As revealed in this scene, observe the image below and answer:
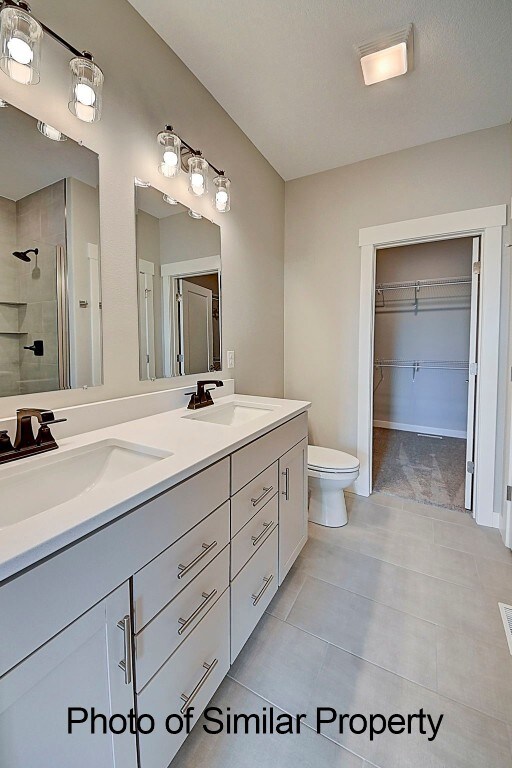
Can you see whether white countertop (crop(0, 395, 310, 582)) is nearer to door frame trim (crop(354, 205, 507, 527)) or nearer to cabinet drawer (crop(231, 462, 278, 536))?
cabinet drawer (crop(231, 462, 278, 536))

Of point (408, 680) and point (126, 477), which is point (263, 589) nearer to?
point (408, 680)

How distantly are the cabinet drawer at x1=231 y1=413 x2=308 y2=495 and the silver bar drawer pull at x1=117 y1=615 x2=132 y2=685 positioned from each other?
0.46 m

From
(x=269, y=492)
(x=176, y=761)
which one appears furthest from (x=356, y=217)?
(x=176, y=761)

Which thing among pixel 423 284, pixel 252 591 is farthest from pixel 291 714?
pixel 423 284

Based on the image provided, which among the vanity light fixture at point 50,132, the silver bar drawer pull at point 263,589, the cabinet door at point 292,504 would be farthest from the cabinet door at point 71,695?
the vanity light fixture at point 50,132

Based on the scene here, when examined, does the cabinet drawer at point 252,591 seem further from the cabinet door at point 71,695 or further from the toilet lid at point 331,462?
the toilet lid at point 331,462

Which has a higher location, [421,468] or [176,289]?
[176,289]

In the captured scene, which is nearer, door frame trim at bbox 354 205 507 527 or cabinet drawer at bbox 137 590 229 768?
cabinet drawer at bbox 137 590 229 768

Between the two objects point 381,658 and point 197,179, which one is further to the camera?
point 197,179

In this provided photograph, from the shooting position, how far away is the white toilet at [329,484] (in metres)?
2.06

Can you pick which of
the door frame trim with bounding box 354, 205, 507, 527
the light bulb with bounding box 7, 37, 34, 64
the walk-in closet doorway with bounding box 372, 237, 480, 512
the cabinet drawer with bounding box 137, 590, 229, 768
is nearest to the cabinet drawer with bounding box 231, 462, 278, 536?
the cabinet drawer with bounding box 137, 590, 229, 768

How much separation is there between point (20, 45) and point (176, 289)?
3.01ft

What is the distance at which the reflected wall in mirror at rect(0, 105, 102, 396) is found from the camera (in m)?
0.99

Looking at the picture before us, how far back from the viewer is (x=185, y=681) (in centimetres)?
89
